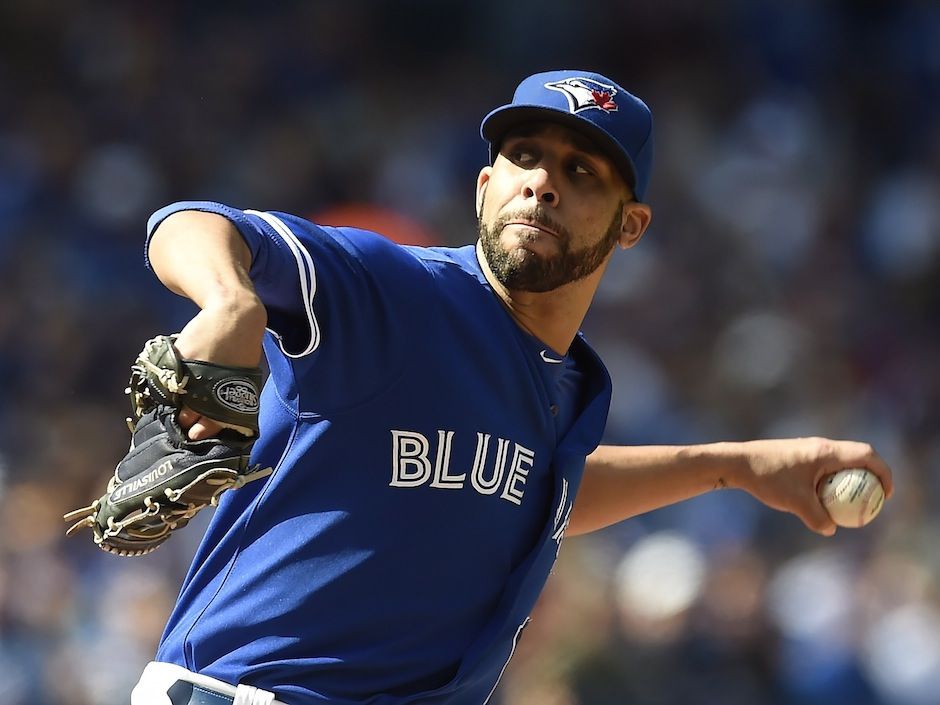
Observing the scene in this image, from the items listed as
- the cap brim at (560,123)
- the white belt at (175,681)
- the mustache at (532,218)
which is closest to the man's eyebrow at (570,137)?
the cap brim at (560,123)

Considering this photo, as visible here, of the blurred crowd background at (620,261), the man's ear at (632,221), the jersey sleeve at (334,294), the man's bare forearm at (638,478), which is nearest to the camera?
the jersey sleeve at (334,294)

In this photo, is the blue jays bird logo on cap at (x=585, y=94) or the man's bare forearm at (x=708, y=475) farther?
the man's bare forearm at (x=708, y=475)

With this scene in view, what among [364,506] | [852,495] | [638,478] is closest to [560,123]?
[364,506]

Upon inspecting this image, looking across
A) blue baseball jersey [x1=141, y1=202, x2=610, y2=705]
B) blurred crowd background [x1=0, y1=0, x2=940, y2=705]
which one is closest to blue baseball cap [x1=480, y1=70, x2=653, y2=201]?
blue baseball jersey [x1=141, y1=202, x2=610, y2=705]

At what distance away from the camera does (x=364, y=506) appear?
2.55 metres

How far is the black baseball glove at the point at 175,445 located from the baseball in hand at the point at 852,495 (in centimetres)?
173

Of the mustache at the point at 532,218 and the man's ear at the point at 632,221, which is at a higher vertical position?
the mustache at the point at 532,218

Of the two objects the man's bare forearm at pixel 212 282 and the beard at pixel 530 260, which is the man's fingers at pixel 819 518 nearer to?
the beard at pixel 530 260

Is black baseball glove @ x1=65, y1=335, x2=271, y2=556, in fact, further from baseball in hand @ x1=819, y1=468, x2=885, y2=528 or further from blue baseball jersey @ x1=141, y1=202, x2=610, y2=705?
baseball in hand @ x1=819, y1=468, x2=885, y2=528

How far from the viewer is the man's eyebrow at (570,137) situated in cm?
287

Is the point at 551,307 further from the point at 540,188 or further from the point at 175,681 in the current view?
the point at 175,681

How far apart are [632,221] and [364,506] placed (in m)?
→ 1.00

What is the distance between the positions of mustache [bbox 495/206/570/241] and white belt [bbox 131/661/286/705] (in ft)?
3.35

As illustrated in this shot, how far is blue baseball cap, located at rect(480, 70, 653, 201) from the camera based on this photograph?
2.83 meters
